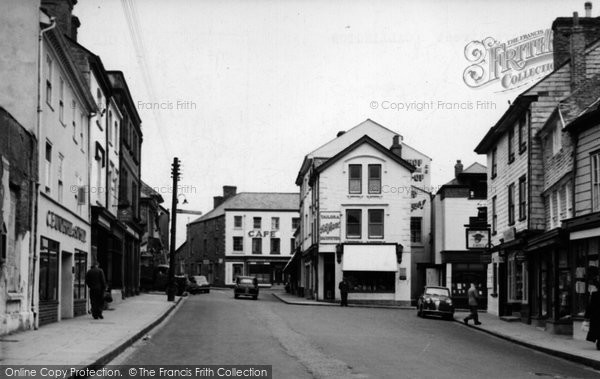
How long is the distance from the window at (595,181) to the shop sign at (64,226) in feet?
50.8

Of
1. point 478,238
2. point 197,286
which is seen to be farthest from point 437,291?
point 197,286

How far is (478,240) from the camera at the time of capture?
117 feet

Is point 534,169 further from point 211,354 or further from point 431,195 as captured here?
point 431,195

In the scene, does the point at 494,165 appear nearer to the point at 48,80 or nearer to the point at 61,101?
the point at 61,101

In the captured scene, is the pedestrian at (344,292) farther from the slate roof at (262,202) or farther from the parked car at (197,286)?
the slate roof at (262,202)

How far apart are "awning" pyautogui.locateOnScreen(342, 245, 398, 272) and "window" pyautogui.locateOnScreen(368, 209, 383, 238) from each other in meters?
0.98

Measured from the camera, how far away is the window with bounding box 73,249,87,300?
2642 centimetres

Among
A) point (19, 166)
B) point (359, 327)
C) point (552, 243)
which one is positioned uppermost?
point (19, 166)

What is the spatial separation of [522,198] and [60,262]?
1802 cm

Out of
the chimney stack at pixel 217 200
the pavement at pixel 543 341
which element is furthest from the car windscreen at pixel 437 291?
the chimney stack at pixel 217 200

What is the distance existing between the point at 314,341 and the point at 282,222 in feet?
215

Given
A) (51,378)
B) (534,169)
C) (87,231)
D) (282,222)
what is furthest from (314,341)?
(282,222)

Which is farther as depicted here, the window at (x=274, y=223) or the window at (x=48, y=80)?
the window at (x=274, y=223)

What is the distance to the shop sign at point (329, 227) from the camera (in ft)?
162
